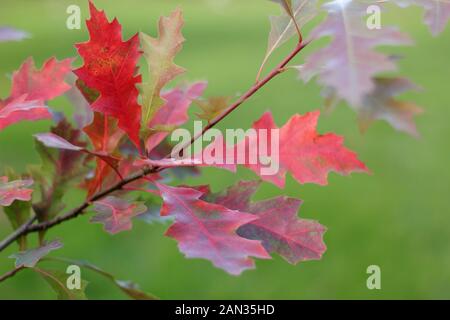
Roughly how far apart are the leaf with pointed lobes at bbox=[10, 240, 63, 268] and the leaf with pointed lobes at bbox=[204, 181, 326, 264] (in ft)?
0.70

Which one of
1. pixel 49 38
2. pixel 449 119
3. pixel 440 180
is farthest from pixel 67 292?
pixel 49 38

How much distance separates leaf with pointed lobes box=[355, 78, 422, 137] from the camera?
0.81 m

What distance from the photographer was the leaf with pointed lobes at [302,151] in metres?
0.72

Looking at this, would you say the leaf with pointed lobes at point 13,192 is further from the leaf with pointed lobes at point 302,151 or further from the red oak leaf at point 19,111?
the leaf with pointed lobes at point 302,151

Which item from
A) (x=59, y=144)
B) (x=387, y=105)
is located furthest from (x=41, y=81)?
(x=387, y=105)

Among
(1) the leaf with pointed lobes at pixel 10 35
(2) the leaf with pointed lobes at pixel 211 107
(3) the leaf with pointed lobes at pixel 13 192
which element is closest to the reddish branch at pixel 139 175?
(2) the leaf with pointed lobes at pixel 211 107

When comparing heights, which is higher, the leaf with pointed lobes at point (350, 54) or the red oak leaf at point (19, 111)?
the red oak leaf at point (19, 111)

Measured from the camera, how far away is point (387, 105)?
0.82 metres

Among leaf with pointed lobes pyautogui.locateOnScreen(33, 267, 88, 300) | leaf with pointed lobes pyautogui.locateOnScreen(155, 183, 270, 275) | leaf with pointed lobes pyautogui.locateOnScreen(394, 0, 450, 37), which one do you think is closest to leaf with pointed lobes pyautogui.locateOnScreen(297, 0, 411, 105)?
leaf with pointed lobes pyautogui.locateOnScreen(394, 0, 450, 37)

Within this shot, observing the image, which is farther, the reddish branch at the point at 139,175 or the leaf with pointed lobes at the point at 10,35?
the leaf with pointed lobes at the point at 10,35

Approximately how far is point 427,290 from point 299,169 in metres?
2.30

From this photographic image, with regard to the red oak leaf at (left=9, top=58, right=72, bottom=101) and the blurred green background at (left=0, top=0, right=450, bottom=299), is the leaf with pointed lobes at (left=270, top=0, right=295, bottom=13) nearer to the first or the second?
the red oak leaf at (left=9, top=58, right=72, bottom=101)

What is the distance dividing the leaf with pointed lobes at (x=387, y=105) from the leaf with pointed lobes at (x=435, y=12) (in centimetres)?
17

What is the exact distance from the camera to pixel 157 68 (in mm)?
731
